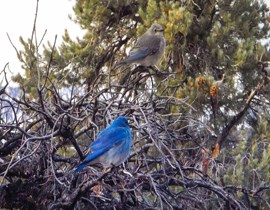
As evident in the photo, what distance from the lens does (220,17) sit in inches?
478

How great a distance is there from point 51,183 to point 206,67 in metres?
6.74

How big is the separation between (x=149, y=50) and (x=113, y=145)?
10.9 ft

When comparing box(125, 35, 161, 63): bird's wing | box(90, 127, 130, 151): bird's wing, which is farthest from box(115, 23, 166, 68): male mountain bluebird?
box(90, 127, 130, 151): bird's wing

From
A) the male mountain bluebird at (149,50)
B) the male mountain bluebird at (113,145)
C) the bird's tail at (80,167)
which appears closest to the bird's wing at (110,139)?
the male mountain bluebird at (113,145)

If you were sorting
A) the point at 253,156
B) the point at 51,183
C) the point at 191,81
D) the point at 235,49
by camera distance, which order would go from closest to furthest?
the point at 51,183
the point at 253,156
the point at 191,81
the point at 235,49

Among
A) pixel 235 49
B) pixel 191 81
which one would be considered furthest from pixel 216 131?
pixel 235 49

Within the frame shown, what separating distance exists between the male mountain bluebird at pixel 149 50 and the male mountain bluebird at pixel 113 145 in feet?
9.58

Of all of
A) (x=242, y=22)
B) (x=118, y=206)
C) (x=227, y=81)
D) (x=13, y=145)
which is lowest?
(x=118, y=206)

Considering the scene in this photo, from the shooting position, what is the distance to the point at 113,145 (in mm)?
4883

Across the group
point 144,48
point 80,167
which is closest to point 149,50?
point 144,48

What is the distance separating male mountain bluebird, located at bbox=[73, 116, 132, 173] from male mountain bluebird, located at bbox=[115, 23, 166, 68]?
2.92m

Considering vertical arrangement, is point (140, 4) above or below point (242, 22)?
above

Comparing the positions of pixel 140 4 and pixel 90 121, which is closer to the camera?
pixel 90 121

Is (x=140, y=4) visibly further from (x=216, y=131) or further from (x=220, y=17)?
(x=216, y=131)
